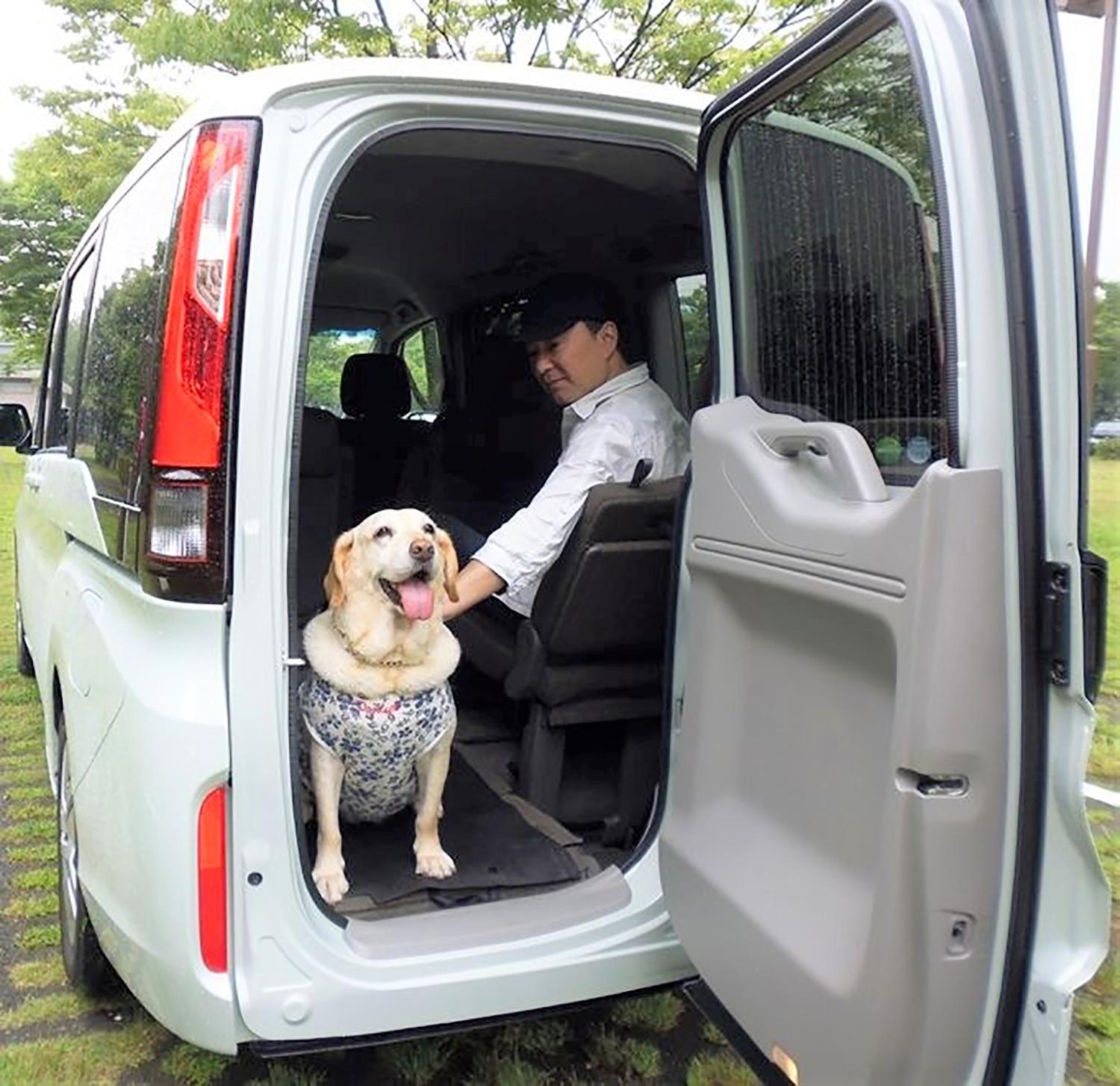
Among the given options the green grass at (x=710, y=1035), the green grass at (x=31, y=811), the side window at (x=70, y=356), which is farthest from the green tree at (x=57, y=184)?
the green grass at (x=710, y=1035)

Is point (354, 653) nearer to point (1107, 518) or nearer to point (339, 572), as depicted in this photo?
point (339, 572)

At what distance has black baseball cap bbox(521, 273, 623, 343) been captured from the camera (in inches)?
124

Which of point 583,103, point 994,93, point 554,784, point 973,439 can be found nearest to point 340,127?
point 583,103

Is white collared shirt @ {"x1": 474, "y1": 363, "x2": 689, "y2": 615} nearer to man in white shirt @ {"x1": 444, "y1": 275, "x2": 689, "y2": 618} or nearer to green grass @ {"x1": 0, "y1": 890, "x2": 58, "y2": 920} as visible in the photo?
man in white shirt @ {"x1": 444, "y1": 275, "x2": 689, "y2": 618}

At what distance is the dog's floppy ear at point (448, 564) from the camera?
2.54 meters

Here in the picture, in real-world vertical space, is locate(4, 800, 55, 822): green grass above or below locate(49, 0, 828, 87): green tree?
below

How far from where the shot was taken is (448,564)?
257 cm

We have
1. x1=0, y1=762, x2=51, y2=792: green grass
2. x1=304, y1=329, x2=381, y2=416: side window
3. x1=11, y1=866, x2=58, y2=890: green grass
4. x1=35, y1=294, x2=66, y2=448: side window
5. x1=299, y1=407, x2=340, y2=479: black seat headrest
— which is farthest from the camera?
x1=304, y1=329, x2=381, y2=416: side window

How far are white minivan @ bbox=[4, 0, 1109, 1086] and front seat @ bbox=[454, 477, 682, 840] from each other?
1cm

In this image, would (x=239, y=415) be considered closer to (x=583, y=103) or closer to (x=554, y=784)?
(x=583, y=103)

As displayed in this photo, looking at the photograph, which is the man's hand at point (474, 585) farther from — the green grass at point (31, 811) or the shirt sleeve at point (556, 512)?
the green grass at point (31, 811)

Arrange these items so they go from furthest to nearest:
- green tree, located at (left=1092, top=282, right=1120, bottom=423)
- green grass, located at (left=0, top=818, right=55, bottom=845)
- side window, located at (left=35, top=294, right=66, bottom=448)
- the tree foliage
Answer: the tree foliage
side window, located at (left=35, top=294, right=66, bottom=448)
green grass, located at (left=0, top=818, right=55, bottom=845)
green tree, located at (left=1092, top=282, right=1120, bottom=423)

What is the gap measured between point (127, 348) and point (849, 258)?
141 centimetres

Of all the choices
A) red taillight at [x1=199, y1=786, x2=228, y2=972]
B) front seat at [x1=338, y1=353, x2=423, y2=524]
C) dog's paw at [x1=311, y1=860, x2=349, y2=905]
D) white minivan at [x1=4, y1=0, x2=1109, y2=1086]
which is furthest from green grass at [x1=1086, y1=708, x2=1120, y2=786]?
front seat at [x1=338, y1=353, x2=423, y2=524]
